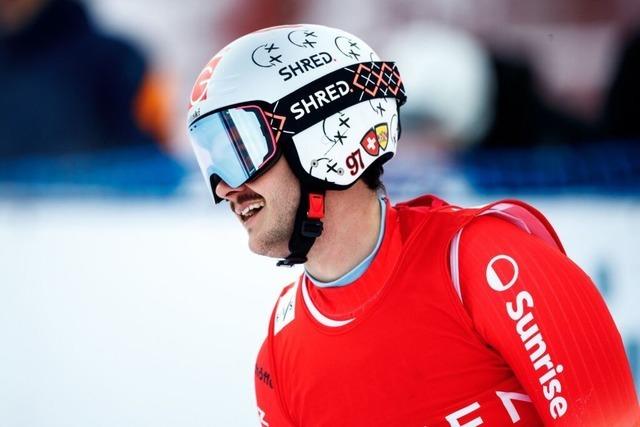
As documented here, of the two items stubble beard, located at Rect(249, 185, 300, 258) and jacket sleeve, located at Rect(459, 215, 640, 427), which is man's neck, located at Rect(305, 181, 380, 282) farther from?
jacket sleeve, located at Rect(459, 215, 640, 427)

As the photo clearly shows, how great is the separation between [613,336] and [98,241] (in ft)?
9.85

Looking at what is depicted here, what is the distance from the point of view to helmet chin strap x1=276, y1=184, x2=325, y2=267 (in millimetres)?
2514

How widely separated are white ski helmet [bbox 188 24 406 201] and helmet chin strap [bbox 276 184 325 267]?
0.12 ft

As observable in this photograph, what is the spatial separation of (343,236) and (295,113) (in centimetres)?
37

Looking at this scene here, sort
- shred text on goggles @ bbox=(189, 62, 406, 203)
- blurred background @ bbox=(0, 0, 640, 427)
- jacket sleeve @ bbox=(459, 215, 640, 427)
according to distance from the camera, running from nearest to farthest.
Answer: jacket sleeve @ bbox=(459, 215, 640, 427) < shred text on goggles @ bbox=(189, 62, 406, 203) < blurred background @ bbox=(0, 0, 640, 427)

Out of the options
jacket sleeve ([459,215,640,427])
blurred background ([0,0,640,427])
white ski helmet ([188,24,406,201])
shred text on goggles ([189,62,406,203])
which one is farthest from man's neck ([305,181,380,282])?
blurred background ([0,0,640,427])

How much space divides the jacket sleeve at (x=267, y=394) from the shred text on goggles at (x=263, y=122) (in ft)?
1.75

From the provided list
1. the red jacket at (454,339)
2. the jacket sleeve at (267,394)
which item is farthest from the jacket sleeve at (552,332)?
the jacket sleeve at (267,394)

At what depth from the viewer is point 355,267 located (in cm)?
258

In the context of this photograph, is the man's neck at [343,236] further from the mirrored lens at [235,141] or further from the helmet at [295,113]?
the mirrored lens at [235,141]

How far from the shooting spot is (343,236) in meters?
2.60

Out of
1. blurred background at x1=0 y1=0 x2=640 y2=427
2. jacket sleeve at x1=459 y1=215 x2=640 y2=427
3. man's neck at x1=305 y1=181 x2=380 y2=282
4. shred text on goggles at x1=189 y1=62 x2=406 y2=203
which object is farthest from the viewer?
blurred background at x1=0 y1=0 x2=640 y2=427

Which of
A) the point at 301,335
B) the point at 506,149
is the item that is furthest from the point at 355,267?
the point at 506,149

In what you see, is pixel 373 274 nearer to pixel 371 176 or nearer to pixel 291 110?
pixel 371 176
